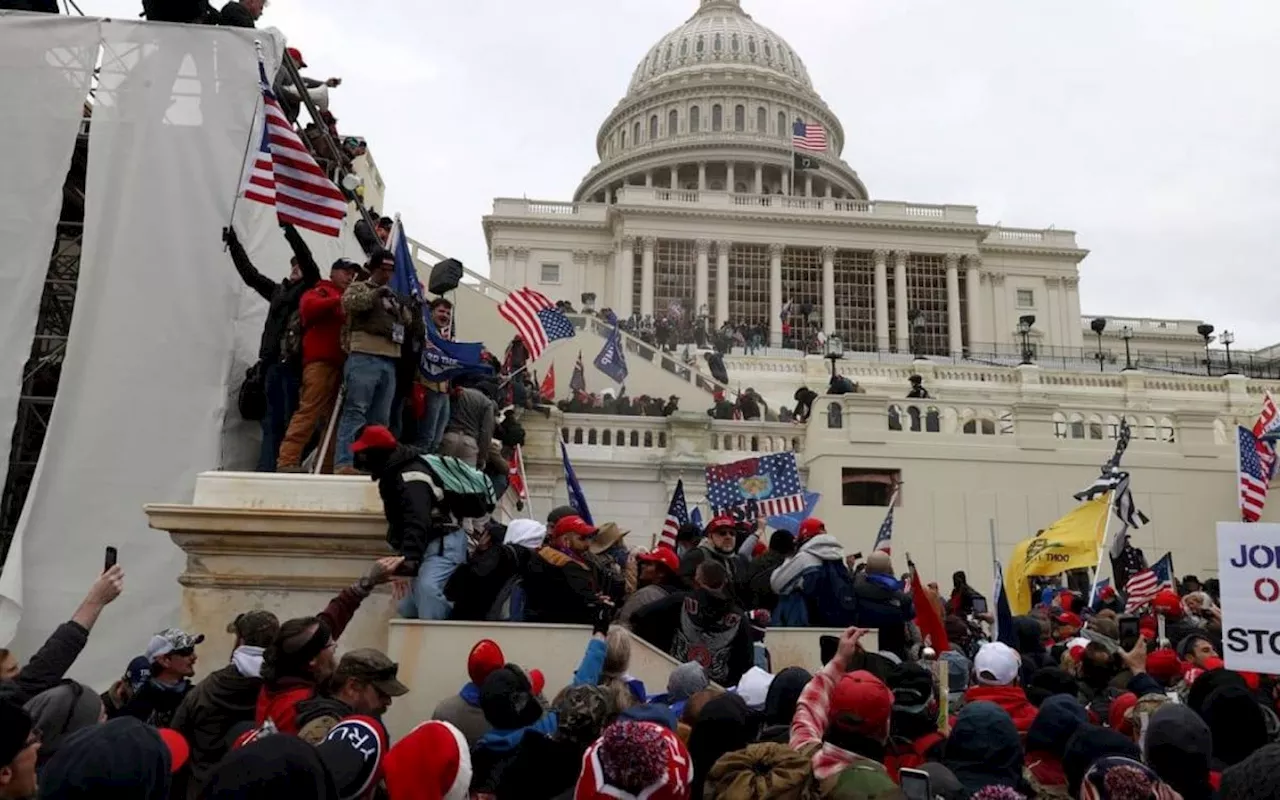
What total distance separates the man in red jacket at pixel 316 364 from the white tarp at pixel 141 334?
46.9 inches

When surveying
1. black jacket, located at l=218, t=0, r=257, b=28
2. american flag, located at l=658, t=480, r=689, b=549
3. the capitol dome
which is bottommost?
american flag, located at l=658, t=480, r=689, b=549

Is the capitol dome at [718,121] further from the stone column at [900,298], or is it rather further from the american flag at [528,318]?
the american flag at [528,318]

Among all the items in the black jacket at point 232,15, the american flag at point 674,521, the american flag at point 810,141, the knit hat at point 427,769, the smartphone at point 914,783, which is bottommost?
the smartphone at point 914,783

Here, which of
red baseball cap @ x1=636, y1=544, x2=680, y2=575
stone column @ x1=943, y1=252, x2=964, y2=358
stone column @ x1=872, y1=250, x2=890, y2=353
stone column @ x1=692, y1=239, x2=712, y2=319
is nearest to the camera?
red baseball cap @ x1=636, y1=544, x2=680, y2=575

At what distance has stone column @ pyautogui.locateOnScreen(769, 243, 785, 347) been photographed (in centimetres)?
5803

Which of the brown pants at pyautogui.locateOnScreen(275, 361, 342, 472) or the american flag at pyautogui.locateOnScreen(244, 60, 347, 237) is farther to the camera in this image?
the american flag at pyautogui.locateOnScreen(244, 60, 347, 237)

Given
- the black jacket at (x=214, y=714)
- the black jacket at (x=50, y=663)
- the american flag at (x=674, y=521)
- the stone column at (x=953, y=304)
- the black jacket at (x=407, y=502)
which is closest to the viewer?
the black jacket at (x=50, y=663)

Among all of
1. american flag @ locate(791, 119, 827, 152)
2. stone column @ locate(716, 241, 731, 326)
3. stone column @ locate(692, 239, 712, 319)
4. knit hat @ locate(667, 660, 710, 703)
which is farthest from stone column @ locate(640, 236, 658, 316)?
knit hat @ locate(667, 660, 710, 703)

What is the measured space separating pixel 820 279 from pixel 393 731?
189 feet

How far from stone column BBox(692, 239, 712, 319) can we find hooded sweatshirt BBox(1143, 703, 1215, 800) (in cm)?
5351

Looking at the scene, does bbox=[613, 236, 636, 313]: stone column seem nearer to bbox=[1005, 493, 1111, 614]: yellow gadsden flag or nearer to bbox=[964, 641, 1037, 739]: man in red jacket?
bbox=[1005, 493, 1111, 614]: yellow gadsden flag

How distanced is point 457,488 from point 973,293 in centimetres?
5960

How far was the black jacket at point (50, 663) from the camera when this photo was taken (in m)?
3.74

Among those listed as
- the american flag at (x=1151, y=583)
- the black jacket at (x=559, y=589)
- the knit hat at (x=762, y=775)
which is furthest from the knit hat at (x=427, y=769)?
the american flag at (x=1151, y=583)
